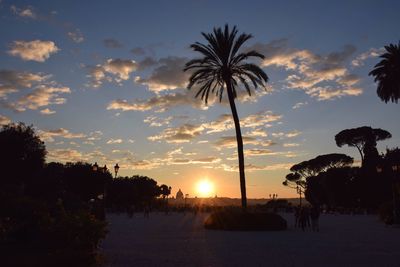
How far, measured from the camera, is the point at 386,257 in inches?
643

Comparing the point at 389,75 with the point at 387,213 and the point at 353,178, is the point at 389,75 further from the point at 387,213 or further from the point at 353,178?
the point at 353,178

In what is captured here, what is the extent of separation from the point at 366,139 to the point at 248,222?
56.2 meters

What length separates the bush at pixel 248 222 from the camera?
106 ft

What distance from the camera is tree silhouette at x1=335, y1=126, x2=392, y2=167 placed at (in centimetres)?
8087

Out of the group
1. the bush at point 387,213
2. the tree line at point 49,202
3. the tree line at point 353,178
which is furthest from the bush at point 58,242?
the tree line at point 353,178

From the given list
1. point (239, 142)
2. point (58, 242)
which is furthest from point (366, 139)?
point (58, 242)

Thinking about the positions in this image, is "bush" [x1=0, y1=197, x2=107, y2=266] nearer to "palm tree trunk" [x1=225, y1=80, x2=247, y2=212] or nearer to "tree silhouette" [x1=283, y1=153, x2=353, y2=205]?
"palm tree trunk" [x1=225, y1=80, x2=247, y2=212]

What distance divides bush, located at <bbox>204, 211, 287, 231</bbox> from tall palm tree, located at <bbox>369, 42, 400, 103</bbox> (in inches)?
747

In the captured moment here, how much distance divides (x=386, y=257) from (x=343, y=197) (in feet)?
241

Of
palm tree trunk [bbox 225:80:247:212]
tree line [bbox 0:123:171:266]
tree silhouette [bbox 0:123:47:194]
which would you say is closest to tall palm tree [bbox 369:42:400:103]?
palm tree trunk [bbox 225:80:247:212]

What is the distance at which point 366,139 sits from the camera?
8206 cm

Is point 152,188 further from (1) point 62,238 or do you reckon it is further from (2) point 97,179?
(1) point 62,238

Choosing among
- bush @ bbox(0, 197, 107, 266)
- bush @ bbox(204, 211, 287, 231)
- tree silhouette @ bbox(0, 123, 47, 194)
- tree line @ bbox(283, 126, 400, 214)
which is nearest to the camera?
bush @ bbox(0, 197, 107, 266)

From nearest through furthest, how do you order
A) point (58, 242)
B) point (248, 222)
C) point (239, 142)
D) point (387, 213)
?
point (58, 242) → point (248, 222) → point (239, 142) → point (387, 213)
